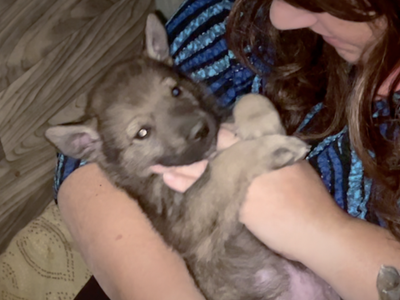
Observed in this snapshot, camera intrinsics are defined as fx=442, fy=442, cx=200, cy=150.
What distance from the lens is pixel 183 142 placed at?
A: 1.42 metres

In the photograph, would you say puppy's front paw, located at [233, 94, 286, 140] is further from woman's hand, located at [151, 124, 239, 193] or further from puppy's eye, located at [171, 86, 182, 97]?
puppy's eye, located at [171, 86, 182, 97]

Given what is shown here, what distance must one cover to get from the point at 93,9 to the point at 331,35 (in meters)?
1.41

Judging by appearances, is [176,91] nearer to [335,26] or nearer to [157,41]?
[157,41]

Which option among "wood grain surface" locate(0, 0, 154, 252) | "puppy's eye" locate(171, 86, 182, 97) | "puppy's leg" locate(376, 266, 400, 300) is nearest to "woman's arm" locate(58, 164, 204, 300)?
"puppy's eye" locate(171, 86, 182, 97)

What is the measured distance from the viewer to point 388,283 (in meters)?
1.10

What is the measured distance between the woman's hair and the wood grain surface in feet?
3.15

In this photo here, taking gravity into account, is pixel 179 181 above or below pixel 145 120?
below

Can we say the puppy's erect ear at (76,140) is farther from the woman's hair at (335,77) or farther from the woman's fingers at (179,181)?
the woman's hair at (335,77)

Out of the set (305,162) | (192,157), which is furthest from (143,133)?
(305,162)

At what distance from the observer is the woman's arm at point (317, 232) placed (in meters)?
1.10

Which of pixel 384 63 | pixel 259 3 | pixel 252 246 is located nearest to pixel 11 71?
pixel 259 3

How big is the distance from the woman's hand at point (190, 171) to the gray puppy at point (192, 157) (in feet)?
0.10

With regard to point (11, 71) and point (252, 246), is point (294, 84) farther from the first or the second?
point (11, 71)

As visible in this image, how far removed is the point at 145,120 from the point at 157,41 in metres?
0.32
